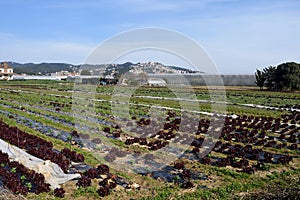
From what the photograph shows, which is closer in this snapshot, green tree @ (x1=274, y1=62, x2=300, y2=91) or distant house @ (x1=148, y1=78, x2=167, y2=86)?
green tree @ (x1=274, y1=62, x2=300, y2=91)

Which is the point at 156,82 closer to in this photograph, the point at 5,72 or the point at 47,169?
the point at 5,72

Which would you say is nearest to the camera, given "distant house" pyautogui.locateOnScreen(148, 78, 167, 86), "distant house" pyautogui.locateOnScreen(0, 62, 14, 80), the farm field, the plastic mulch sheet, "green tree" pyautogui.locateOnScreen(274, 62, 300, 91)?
the farm field

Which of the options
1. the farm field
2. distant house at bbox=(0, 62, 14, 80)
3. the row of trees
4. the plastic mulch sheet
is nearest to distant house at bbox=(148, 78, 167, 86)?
the row of trees

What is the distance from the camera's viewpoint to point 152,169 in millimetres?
9234

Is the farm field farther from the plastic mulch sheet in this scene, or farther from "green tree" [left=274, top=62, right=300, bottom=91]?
"green tree" [left=274, top=62, right=300, bottom=91]

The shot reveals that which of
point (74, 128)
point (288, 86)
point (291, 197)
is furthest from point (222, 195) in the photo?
point (288, 86)

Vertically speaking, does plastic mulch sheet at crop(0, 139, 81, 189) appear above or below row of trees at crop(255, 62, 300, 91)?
below

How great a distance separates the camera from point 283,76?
48312mm

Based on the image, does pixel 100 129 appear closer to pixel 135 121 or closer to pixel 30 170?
pixel 135 121

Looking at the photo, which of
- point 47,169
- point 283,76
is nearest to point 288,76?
point 283,76

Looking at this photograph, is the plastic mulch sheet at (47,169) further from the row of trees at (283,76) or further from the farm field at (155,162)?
the row of trees at (283,76)

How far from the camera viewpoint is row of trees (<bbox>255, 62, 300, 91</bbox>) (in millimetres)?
47688

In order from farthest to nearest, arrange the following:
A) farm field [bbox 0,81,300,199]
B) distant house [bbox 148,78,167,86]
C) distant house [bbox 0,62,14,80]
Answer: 1. distant house [bbox 0,62,14,80]
2. distant house [bbox 148,78,167,86]
3. farm field [bbox 0,81,300,199]

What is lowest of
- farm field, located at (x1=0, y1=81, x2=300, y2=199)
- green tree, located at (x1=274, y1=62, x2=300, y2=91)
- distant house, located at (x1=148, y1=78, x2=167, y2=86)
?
farm field, located at (x1=0, y1=81, x2=300, y2=199)
